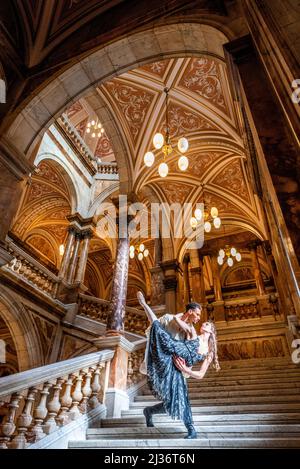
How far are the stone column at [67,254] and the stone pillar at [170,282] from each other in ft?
10.1

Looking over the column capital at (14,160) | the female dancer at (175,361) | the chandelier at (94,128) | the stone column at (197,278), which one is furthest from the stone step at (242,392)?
the chandelier at (94,128)

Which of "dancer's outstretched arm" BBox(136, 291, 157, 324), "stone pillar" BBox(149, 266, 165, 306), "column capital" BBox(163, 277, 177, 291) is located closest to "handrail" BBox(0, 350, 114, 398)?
"dancer's outstretched arm" BBox(136, 291, 157, 324)

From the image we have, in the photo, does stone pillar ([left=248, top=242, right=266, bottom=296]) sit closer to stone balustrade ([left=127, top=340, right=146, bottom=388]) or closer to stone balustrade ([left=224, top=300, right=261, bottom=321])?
stone balustrade ([left=224, top=300, right=261, bottom=321])

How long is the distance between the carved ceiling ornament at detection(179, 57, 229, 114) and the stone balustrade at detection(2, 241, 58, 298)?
5709mm

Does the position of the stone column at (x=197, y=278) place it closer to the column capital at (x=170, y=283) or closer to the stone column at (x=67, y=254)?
the column capital at (x=170, y=283)

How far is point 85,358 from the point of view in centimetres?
352

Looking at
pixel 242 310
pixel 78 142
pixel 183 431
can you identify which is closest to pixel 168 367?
pixel 183 431

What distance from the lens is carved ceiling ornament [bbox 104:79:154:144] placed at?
7070mm

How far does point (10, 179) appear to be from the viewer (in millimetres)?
4359

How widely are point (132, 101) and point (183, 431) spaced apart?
276 inches

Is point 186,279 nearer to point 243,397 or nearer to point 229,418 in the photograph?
point 243,397

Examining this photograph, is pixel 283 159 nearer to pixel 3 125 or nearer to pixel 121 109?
pixel 3 125
